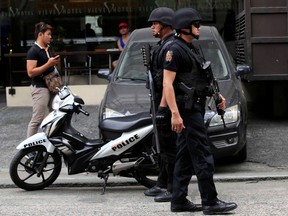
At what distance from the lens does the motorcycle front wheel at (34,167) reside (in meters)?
7.18

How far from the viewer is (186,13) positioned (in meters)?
5.75

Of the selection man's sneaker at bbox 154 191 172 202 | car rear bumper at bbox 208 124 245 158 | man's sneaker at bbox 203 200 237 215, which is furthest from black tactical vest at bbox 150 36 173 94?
car rear bumper at bbox 208 124 245 158

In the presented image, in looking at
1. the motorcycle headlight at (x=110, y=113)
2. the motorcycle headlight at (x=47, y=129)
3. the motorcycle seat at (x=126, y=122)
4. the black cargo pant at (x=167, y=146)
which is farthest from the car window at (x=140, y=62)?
the black cargo pant at (x=167, y=146)

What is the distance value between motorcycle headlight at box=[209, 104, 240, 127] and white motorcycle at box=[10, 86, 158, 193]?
0.92 m

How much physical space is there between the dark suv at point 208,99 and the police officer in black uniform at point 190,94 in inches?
47.1

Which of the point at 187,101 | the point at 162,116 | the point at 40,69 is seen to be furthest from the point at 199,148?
the point at 40,69

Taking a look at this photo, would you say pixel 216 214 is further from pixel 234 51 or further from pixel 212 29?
pixel 234 51

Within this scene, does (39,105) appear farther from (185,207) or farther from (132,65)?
(185,207)

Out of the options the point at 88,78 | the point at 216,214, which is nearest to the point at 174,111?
the point at 216,214

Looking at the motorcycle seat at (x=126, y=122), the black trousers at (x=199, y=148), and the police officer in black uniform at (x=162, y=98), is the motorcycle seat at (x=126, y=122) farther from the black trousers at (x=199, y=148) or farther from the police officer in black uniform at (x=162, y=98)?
the black trousers at (x=199, y=148)

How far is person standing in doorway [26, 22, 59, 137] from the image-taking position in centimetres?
819

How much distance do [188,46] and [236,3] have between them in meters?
8.58

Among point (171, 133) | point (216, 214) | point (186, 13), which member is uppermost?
point (186, 13)

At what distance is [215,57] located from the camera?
886 centimetres
